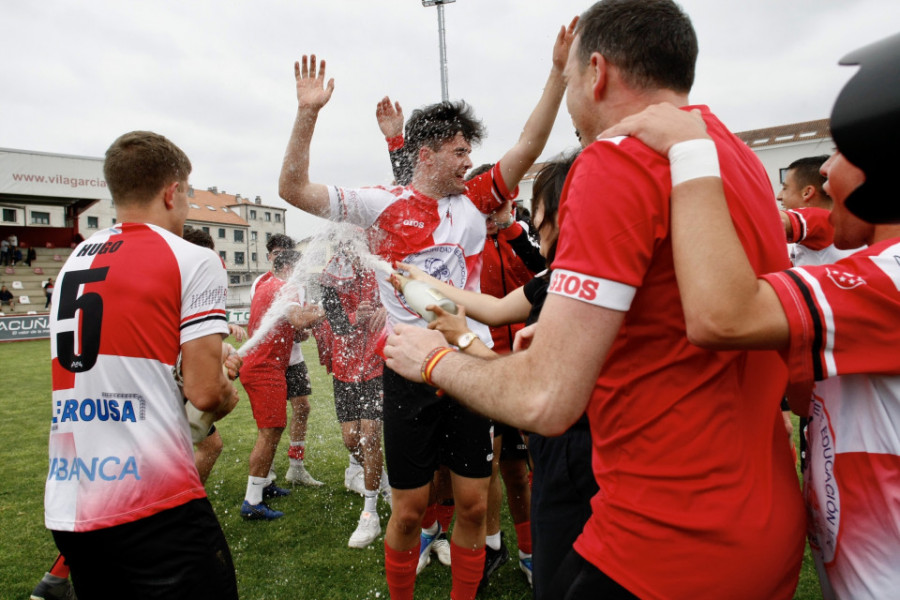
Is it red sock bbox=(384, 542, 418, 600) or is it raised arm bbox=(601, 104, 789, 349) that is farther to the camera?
red sock bbox=(384, 542, 418, 600)

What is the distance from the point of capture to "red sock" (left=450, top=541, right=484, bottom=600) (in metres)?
3.27

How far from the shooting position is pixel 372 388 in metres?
5.85

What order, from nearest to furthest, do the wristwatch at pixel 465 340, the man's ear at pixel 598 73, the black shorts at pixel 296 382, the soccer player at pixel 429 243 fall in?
the man's ear at pixel 598 73, the wristwatch at pixel 465 340, the soccer player at pixel 429 243, the black shorts at pixel 296 382

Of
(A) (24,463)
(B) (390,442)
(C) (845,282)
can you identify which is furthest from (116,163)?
(A) (24,463)

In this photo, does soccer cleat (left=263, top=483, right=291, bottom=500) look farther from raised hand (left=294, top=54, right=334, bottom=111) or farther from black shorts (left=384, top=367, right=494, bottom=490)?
raised hand (left=294, top=54, right=334, bottom=111)

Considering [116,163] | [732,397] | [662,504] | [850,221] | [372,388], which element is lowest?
[372,388]

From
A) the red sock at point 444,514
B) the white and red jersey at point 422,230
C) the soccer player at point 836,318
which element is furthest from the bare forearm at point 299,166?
the red sock at point 444,514

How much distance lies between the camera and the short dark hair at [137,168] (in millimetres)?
2438

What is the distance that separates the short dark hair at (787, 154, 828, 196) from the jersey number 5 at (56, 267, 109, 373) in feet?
15.9

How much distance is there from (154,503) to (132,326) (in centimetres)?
69

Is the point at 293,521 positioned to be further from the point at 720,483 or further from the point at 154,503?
the point at 720,483

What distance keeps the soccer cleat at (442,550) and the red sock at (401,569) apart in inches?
40.3

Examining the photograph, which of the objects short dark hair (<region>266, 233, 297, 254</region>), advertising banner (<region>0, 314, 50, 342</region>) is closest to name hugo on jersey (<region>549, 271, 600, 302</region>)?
short dark hair (<region>266, 233, 297, 254</region>)

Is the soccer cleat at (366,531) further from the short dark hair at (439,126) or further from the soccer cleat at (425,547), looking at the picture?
the short dark hair at (439,126)
